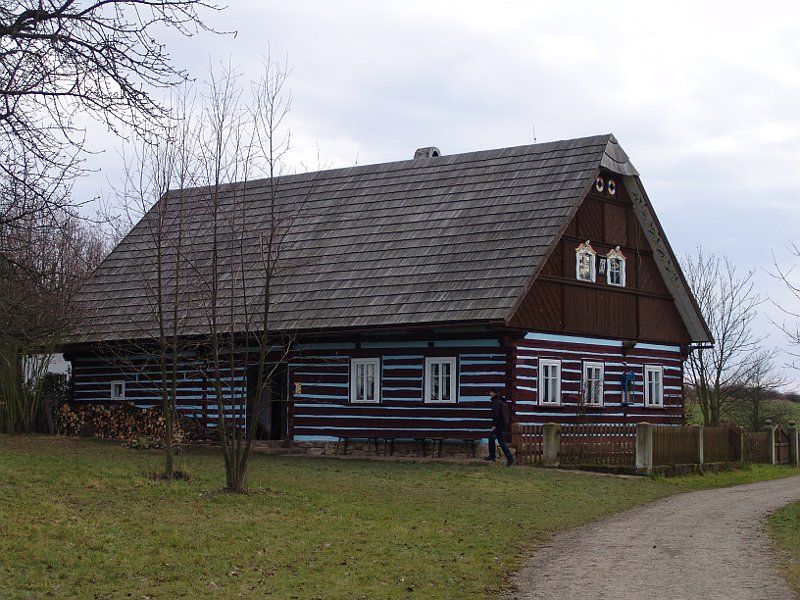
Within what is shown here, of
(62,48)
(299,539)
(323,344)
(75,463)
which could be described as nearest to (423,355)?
(323,344)

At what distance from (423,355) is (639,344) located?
6.65 m

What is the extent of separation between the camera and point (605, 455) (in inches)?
928

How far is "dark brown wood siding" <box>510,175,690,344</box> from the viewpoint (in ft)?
86.8

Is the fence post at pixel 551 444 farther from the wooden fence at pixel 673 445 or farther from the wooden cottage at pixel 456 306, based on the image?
the wooden fence at pixel 673 445

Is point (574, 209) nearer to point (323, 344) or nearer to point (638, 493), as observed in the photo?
point (323, 344)

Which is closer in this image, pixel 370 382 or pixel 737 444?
pixel 737 444

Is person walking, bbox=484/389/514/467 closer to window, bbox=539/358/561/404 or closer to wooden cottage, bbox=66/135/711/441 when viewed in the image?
wooden cottage, bbox=66/135/711/441

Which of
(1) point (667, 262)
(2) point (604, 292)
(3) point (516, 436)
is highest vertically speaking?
(1) point (667, 262)

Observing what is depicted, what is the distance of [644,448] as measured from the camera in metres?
22.8

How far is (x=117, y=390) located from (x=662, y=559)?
2139 centimetres

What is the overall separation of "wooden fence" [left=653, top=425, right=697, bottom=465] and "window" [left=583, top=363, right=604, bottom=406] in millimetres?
3507

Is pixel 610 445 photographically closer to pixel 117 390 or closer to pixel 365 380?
pixel 365 380

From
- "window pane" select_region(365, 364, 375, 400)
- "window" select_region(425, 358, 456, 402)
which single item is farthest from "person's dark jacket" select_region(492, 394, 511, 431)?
"window pane" select_region(365, 364, 375, 400)

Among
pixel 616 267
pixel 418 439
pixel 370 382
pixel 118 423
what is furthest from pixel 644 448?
pixel 118 423
